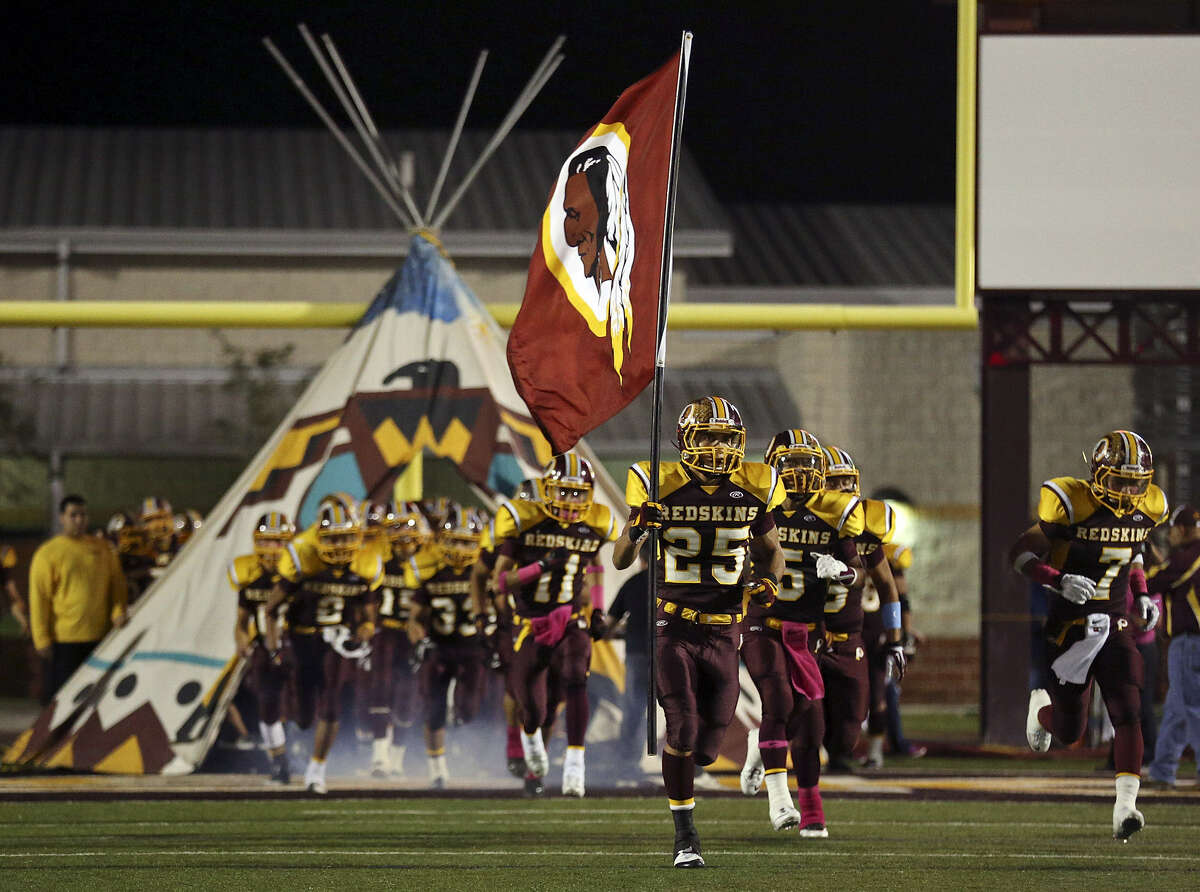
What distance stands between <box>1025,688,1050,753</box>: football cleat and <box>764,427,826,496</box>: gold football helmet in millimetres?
1522

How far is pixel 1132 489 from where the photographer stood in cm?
1006

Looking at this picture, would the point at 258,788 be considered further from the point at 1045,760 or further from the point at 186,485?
the point at 186,485

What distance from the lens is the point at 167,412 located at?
2459cm

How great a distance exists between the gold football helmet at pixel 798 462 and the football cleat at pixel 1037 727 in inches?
59.9

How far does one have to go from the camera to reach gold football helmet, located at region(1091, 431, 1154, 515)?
32.9 ft

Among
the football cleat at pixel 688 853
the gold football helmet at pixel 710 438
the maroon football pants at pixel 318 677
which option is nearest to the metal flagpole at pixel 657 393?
the gold football helmet at pixel 710 438

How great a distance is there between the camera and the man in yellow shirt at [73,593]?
50.2 ft

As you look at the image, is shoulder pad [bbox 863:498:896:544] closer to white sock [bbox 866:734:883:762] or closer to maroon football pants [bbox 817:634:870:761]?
maroon football pants [bbox 817:634:870:761]

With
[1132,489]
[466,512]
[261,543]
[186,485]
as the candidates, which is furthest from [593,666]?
[186,485]

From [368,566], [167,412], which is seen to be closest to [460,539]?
[368,566]

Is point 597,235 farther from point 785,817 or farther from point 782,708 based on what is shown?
point 785,817

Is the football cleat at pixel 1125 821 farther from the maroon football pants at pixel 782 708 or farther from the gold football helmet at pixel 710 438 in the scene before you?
the gold football helmet at pixel 710 438

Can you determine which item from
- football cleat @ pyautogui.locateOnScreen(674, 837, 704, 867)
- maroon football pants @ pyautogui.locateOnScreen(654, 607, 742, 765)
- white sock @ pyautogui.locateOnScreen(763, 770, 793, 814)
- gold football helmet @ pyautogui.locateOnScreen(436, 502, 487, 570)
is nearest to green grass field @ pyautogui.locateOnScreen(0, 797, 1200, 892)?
football cleat @ pyautogui.locateOnScreen(674, 837, 704, 867)

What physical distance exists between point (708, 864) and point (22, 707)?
13987 millimetres
